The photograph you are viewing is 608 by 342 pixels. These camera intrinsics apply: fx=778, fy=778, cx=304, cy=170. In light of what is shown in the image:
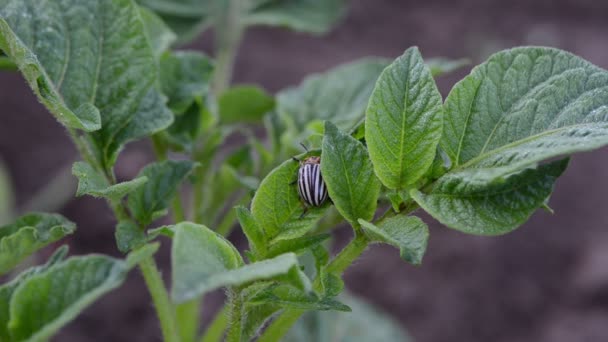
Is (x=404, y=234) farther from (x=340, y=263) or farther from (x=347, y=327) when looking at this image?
(x=347, y=327)

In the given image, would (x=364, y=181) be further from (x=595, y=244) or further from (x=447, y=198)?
(x=595, y=244)

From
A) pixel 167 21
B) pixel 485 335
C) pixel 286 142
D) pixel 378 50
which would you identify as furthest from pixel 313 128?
pixel 378 50

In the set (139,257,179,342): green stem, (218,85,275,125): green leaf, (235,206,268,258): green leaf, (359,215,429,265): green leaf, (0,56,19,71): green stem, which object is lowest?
(139,257,179,342): green stem

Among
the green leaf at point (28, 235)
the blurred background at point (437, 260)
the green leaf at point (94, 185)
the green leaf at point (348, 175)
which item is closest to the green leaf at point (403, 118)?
the green leaf at point (348, 175)

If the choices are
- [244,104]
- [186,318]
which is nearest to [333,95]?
[244,104]

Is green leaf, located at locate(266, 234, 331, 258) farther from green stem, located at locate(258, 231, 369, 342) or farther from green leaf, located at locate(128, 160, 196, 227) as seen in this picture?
green leaf, located at locate(128, 160, 196, 227)

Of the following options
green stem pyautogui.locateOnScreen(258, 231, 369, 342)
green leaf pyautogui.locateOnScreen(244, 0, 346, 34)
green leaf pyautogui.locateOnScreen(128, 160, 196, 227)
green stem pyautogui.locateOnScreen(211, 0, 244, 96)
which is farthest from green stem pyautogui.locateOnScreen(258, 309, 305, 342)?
green leaf pyautogui.locateOnScreen(244, 0, 346, 34)
